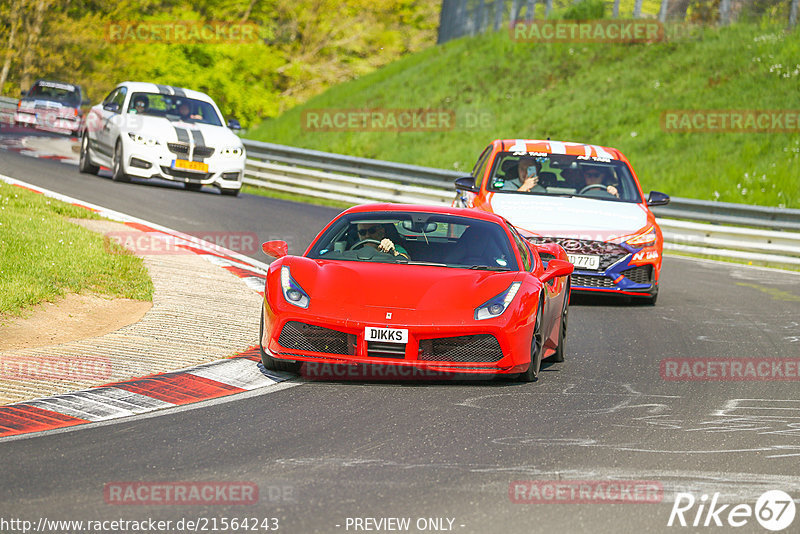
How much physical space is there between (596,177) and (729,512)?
29.0 ft

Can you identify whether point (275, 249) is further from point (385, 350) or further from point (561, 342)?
point (561, 342)

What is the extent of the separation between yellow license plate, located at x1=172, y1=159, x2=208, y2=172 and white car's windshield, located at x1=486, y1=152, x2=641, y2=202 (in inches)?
309

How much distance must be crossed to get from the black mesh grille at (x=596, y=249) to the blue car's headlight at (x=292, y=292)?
450 cm

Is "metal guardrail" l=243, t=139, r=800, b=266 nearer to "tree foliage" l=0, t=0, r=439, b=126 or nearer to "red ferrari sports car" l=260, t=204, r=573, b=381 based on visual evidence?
"red ferrari sports car" l=260, t=204, r=573, b=381

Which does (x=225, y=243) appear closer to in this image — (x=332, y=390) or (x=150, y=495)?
(x=332, y=390)

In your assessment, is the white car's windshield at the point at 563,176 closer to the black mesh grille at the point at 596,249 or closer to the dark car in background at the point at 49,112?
the black mesh grille at the point at 596,249

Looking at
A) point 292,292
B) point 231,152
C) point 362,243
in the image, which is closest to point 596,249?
point 362,243

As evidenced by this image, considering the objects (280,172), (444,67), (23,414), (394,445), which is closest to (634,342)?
(394,445)

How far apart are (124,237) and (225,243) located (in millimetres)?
1638

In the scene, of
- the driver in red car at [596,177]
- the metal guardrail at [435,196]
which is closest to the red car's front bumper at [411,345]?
the driver in red car at [596,177]

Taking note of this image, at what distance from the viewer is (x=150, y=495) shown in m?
5.16

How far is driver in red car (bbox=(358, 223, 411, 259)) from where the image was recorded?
873cm

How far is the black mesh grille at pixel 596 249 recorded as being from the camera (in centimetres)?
1215

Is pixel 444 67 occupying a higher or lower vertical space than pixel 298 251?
higher
